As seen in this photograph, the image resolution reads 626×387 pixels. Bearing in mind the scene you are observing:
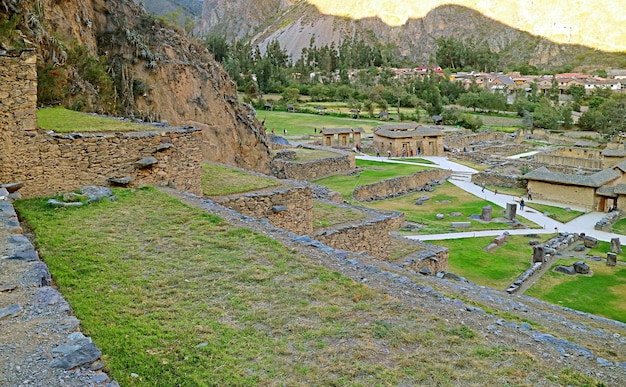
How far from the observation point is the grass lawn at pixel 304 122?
6300cm

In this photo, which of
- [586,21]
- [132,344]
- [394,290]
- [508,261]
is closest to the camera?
[132,344]

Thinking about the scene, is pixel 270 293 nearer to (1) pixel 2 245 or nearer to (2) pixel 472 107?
(1) pixel 2 245

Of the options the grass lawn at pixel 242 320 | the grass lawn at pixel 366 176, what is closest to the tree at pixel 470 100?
the grass lawn at pixel 366 176

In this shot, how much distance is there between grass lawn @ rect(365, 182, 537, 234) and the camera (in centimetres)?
2837

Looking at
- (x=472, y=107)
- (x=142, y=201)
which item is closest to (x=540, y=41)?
(x=472, y=107)

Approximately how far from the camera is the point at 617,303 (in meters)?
17.8

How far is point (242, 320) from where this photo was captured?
5.72 metres

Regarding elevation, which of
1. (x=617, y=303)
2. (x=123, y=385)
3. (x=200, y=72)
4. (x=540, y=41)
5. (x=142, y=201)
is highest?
(x=540, y=41)

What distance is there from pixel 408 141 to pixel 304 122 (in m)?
19.3

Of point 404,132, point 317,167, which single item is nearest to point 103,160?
point 317,167

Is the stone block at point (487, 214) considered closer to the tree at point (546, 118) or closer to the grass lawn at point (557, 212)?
the grass lawn at point (557, 212)

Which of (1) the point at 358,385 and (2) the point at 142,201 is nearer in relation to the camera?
(1) the point at 358,385

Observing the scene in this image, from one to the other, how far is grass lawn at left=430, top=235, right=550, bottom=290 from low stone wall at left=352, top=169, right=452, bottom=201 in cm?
1058

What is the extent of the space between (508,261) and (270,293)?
18405mm
